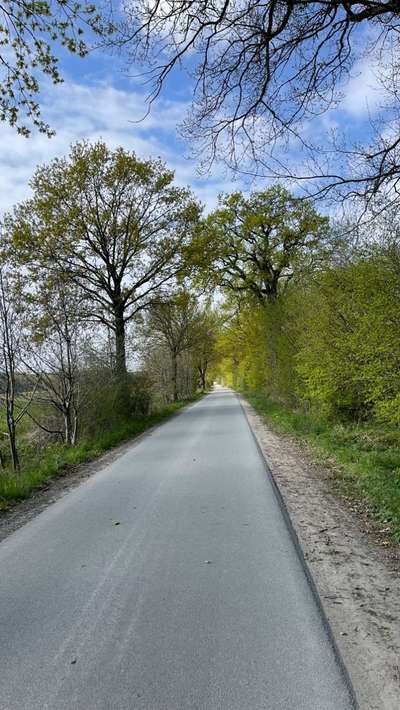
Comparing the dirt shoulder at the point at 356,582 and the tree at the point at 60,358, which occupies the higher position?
the tree at the point at 60,358

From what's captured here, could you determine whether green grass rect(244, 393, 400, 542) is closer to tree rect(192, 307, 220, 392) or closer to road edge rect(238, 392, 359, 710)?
road edge rect(238, 392, 359, 710)

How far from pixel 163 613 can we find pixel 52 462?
22.1 feet

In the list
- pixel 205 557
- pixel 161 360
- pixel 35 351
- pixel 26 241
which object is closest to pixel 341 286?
pixel 35 351

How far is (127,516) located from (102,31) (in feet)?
18.4

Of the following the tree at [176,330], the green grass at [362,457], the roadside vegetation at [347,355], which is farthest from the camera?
the tree at [176,330]

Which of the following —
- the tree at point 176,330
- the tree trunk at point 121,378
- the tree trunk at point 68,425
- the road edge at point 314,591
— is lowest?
the road edge at point 314,591

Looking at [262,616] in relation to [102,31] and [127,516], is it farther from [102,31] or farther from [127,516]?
[102,31]

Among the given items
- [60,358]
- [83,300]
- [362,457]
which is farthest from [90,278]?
[362,457]

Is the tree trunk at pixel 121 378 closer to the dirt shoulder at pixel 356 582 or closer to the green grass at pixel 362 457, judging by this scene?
the green grass at pixel 362 457

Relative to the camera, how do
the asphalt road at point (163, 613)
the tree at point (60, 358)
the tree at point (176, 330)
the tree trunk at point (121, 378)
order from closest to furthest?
the asphalt road at point (163, 613) → the tree at point (60, 358) → the tree trunk at point (121, 378) → the tree at point (176, 330)

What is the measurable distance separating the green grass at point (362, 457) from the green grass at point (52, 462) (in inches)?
200

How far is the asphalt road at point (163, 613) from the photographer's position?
246 cm

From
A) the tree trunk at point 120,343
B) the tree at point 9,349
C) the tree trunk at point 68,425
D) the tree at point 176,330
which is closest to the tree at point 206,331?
the tree at point 176,330

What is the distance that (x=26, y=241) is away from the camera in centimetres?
1769
